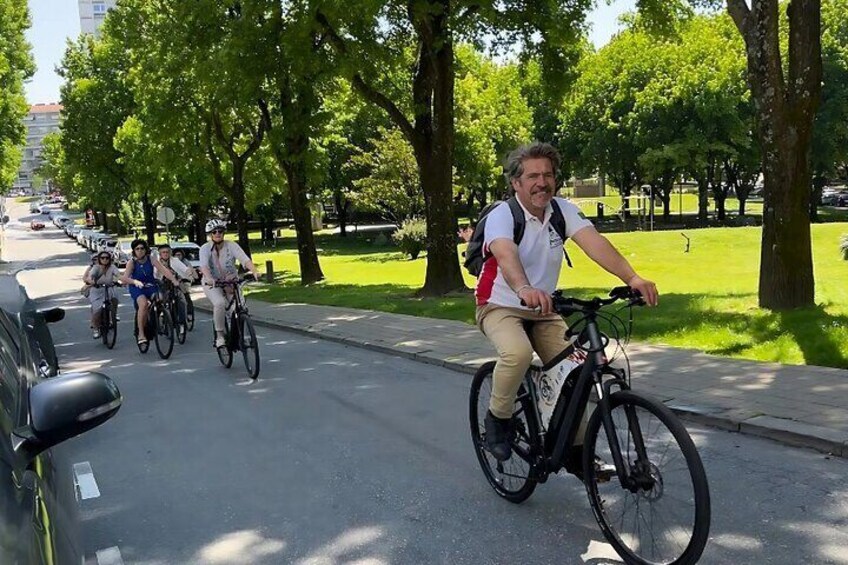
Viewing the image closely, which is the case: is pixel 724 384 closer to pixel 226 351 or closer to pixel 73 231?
pixel 226 351

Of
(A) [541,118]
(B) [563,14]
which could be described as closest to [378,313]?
(B) [563,14]

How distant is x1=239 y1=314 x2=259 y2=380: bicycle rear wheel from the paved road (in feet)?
2.58

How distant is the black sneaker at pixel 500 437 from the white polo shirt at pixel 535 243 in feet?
2.23

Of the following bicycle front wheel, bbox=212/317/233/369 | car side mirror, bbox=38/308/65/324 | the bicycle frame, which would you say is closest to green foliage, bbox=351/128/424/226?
bicycle front wheel, bbox=212/317/233/369

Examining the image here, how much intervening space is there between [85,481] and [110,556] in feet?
4.88

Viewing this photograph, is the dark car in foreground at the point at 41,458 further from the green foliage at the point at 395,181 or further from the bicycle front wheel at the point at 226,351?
the green foliage at the point at 395,181

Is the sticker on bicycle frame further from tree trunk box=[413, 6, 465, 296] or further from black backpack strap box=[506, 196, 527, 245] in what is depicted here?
tree trunk box=[413, 6, 465, 296]

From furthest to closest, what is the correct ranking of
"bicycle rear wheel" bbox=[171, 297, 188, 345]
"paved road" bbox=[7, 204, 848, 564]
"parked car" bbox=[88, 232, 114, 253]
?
"parked car" bbox=[88, 232, 114, 253] < "bicycle rear wheel" bbox=[171, 297, 188, 345] < "paved road" bbox=[7, 204, 848, 564]

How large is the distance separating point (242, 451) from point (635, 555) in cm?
341

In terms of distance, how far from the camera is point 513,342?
4.18m

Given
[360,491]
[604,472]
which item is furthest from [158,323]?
[604,472]

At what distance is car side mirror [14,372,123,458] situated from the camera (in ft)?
7.04

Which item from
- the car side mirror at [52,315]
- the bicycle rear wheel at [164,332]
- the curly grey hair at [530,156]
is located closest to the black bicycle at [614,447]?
the curly grey hair at [530,156]

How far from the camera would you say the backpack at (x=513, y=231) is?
4184mm
